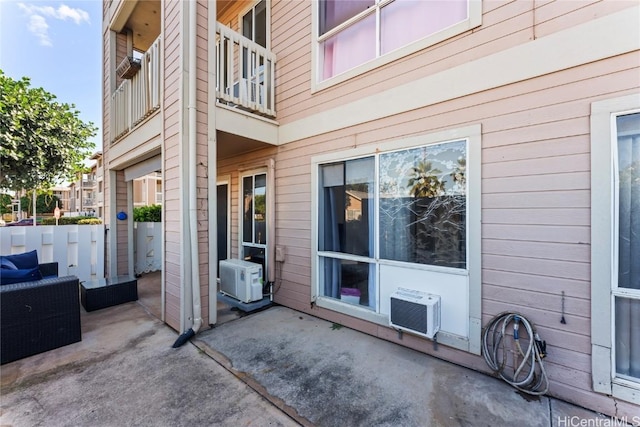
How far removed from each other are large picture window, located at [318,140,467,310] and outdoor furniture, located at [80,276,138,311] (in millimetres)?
3342

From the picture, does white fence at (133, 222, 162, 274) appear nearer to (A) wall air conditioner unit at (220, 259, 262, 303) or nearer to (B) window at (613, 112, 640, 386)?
(A) wall air conditioner unit at (220, 259, 262, 303)

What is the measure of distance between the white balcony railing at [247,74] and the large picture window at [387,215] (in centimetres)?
149

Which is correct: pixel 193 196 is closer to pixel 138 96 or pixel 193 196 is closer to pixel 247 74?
pixel 247 74

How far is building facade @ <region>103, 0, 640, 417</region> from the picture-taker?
1.95 m

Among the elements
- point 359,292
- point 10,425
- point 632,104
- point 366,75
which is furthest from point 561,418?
point 10,425

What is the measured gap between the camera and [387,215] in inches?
123

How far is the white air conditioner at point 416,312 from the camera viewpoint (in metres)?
2.60

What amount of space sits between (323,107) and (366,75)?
720 millimetres

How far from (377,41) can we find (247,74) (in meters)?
1.90

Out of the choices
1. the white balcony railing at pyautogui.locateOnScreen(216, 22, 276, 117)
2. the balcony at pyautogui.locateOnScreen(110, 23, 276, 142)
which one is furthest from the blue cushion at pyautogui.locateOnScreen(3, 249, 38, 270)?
the white balcony railing at pyautogui.locateOnScreen(216, 22, 276, 117)

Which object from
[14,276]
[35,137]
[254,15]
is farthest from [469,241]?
[35,137]

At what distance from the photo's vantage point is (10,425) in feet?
6.00

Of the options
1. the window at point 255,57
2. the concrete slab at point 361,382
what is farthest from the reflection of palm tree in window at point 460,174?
the window at point 255,57

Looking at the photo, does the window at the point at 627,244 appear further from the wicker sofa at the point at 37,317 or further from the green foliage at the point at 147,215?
the green foliage at the point at 147,215
